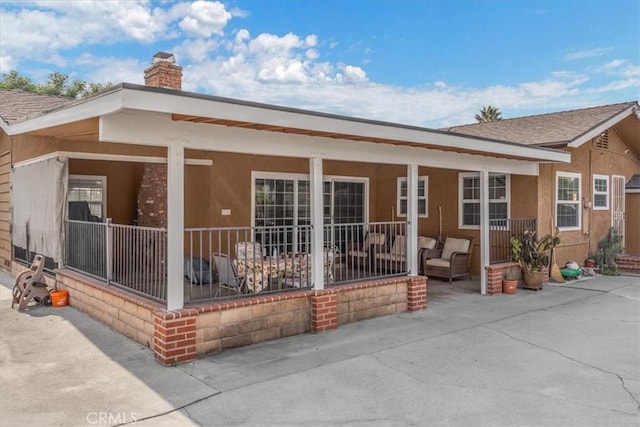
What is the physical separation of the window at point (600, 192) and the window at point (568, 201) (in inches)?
38.1

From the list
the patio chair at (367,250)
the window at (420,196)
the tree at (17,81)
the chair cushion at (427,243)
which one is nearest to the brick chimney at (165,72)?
the patio chair at (367,250)

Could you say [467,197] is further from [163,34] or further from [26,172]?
[163,34]

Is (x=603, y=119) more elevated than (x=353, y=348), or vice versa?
(x=603, y=119)

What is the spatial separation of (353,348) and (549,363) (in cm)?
217

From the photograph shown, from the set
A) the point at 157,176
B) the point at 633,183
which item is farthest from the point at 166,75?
the point at 633,183

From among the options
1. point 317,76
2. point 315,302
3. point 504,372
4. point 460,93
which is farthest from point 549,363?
point 460,93

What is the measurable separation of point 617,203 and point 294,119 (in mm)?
11565

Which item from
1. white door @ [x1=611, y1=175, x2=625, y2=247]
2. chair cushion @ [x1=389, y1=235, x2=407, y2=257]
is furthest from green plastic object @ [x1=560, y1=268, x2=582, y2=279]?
chair cushion @ [x1=389, y1=235, x2=407, y2=257]

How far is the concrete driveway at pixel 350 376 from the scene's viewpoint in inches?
146

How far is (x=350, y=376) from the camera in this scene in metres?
4.58

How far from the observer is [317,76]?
25.9 m

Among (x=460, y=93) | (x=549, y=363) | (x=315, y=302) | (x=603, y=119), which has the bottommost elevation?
(x=549, y=363)

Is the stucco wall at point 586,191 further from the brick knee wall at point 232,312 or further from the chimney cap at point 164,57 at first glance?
the chimney cap at point 164,57

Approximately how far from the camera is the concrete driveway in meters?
3.70
